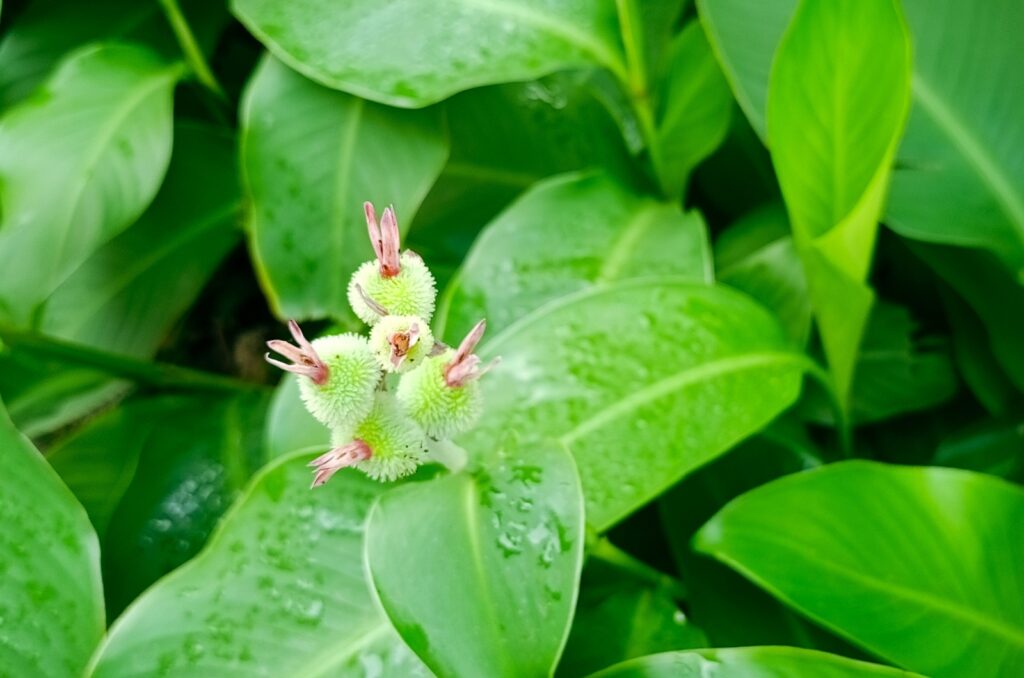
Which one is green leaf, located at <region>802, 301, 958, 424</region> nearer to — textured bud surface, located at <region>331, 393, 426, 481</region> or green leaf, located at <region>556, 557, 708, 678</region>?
green leaf, located at <region>556, 557, 708, 678</region>

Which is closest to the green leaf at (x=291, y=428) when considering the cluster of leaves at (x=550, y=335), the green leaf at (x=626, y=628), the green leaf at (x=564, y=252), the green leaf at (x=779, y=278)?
the cluster of leaves at (x=550, y=335)

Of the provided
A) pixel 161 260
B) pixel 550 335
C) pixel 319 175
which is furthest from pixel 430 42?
pixel 161 260

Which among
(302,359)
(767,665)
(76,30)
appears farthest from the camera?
(76,30)

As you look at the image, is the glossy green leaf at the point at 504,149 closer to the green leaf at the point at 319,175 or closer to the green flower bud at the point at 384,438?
the green leaf at the point at 319,175

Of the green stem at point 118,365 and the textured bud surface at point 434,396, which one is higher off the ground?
the textured bud surface at point 434,396

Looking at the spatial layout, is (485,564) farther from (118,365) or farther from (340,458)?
(118,365)
